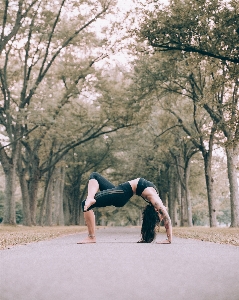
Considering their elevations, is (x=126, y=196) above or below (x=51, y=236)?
above

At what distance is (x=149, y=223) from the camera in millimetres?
7211

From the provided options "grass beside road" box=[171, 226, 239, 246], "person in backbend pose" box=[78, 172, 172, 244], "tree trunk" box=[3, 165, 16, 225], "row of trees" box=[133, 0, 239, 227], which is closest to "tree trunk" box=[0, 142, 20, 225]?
"tree trunk" box=[3, 165, 16, 225]

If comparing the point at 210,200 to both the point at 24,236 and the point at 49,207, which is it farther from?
the point at 24,236

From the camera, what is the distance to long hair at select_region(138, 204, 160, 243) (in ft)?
23.2

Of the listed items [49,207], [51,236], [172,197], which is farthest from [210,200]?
[51,236]

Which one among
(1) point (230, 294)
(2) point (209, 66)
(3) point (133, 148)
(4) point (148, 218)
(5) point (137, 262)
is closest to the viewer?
(1) point (230, 294)

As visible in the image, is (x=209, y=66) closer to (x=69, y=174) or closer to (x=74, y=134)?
(x=74, y=134)

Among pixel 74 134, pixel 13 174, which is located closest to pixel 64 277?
pixel 13 174

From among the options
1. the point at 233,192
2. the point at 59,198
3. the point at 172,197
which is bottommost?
the point at 233,192

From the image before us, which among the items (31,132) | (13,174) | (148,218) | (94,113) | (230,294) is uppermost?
(94,113)

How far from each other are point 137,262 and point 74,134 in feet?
69.5

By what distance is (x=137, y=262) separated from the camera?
4.31 metres

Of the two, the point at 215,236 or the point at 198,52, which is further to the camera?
the point at 198,52

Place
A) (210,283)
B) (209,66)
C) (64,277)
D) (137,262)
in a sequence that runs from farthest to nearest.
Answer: (209,66) → (137,262) → (64,277) → (210,283)
